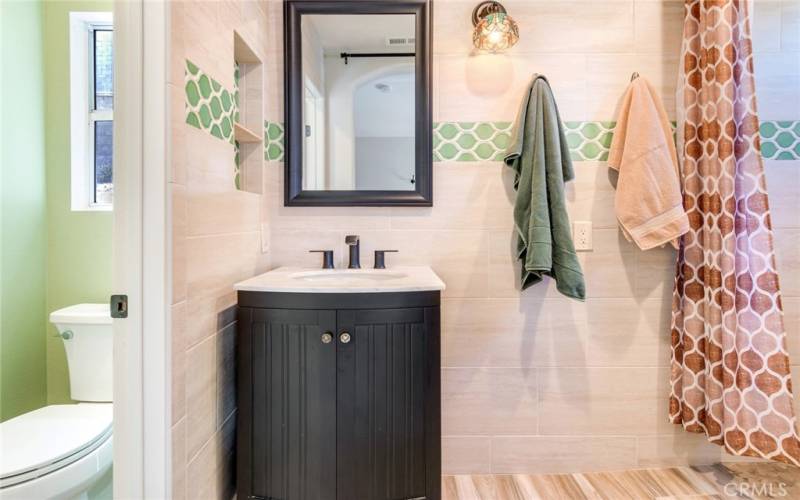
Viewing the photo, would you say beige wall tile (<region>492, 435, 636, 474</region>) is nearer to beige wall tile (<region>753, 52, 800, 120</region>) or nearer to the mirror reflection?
the mirror reflection

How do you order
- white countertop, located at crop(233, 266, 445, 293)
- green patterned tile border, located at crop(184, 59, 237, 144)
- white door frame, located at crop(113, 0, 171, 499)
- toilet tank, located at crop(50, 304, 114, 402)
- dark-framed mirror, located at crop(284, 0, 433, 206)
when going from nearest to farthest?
1. white door frame, located at crop(113, 0, 171, 499)
2. green patterned tile border, located at crop(184, 59, 237, 144)
3. white countertop, located at crop(233, 266, 445, 293)
4. toilet tank, located at crop(50, 304, 114, 402)
5. dark-framed mirror, located at crop(284, 0, 433, 206)

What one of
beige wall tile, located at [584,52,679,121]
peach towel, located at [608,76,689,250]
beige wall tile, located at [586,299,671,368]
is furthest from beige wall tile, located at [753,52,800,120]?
beige wall tile, located at [586,299,671,368]

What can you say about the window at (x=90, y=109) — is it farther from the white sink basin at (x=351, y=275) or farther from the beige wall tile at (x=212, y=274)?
the white sink basin at (x=351, y=275)

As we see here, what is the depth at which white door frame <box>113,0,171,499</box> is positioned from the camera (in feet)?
3.14

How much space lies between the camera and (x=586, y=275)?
1.68 metres

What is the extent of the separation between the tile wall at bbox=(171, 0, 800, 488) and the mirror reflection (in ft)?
0.39

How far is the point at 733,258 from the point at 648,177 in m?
0.41

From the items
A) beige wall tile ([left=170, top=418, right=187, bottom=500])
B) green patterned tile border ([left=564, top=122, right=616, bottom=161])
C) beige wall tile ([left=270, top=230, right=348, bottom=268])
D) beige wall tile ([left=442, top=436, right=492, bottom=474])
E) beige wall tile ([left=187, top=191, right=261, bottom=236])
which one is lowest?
beige wall tile ([left=442, top=436, right=492, bottom=474])

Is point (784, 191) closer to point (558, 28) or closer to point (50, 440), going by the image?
point (558, 28)

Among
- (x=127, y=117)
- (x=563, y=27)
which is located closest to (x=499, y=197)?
(x=563, y=27)

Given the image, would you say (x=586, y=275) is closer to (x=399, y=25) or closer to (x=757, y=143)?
(x=757, y=143)

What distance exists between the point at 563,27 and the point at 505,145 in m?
0.54

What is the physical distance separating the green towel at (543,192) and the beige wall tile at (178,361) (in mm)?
1135

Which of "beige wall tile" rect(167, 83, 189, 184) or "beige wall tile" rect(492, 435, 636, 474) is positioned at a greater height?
"beige wall tile" rect(167, 83, 189, 184)
